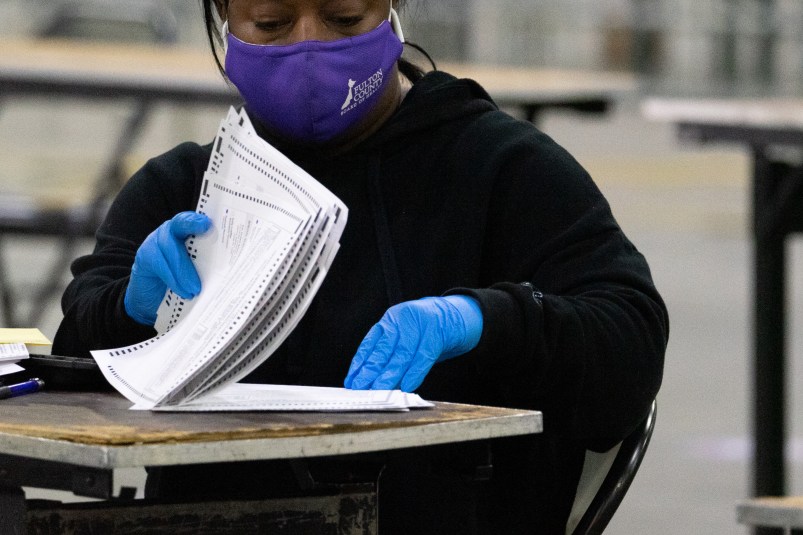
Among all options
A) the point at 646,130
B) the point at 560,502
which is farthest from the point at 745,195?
the point at 560,502

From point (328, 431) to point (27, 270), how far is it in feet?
24.0

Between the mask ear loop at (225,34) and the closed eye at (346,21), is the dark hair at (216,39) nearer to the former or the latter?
the mask ear loop at (225,34)

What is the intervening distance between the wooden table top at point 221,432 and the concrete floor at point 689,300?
9.08 feet

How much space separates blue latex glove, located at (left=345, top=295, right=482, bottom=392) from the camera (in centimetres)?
152

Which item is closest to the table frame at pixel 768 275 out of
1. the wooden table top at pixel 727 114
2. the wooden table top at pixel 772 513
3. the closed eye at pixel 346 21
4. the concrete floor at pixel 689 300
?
the wooden table top at pixel 727 114

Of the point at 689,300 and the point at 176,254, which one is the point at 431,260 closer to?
the point at 176,254

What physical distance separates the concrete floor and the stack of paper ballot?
2515mm

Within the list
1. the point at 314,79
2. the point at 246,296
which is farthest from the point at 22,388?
the point at 314,79

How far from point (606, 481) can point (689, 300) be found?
6105 millimetres

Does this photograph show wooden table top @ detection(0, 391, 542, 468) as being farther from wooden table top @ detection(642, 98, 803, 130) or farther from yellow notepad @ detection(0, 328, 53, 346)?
wooden table top @ detection(642, 98, 803, 130)

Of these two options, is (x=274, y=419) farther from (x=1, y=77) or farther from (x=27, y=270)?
(x=27, y=270)

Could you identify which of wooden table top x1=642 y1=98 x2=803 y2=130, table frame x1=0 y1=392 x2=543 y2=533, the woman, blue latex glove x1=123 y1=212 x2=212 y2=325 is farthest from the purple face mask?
wooden table top x1=642 y1=98 x2=803 y2=130

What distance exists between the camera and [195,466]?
5.93 feet

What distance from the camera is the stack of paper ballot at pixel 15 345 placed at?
160cm
